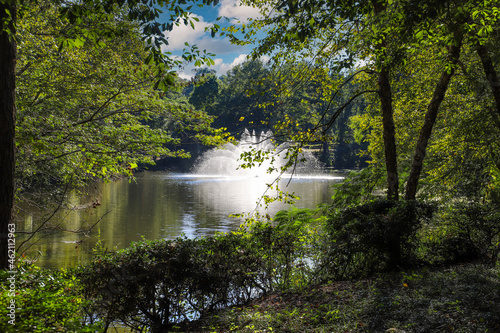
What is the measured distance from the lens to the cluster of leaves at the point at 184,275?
4.53 m

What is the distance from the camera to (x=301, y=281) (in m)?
6.36

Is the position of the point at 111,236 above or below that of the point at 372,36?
below

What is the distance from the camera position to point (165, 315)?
5035 mm

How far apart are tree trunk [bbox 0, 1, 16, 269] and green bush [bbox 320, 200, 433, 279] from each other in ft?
16.6

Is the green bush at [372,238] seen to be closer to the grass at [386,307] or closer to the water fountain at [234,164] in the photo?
the grass at [386,307]

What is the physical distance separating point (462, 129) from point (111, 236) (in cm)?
1374

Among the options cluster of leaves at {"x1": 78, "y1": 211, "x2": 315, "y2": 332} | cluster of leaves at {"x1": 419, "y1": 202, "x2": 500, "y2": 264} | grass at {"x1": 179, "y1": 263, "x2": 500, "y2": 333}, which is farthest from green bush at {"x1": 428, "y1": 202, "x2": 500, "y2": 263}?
cluster of leaves at {"x1": 78, "y1": 211, "x2": 315, "y2": 332}

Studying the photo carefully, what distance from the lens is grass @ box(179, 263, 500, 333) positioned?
12.6ft

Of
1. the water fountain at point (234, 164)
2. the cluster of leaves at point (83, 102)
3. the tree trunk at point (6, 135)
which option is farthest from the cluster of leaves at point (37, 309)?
the water fountain at point (234, 164)

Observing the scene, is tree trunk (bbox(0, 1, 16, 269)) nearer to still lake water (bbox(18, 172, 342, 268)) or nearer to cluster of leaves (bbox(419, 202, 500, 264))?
still lake water (bbox(18, 172, 342, 268))

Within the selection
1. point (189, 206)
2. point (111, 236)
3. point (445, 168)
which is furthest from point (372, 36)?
point (189, 206)

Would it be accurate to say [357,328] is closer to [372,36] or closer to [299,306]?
[299,306]

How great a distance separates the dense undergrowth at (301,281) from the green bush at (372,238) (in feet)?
0.06

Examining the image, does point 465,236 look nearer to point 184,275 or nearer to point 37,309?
point 184,275
